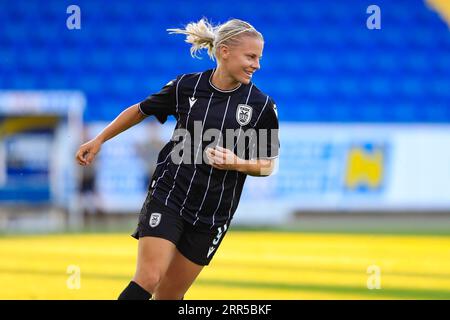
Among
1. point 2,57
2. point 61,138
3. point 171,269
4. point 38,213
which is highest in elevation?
point 2,57

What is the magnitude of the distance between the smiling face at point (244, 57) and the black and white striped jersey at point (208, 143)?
0.14m

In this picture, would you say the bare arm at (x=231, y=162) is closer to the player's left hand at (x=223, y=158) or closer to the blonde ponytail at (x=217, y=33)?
the player's left hand at (x=223, y=158)

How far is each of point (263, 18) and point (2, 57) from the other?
4.59 meters

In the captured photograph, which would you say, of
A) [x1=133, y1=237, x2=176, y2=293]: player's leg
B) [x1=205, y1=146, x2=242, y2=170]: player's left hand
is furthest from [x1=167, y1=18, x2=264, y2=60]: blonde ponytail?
[x1=133, y1=237, x2=176, y2=293]: player's leg

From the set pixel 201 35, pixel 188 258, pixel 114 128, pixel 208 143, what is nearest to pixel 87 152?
pixel 114 128

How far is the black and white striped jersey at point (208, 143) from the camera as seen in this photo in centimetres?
498

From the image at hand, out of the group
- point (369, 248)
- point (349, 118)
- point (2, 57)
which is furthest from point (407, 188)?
point (2, 57)

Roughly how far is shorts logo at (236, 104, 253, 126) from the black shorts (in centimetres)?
57

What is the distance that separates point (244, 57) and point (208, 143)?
476 mm

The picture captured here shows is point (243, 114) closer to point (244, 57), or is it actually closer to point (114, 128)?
point (244, 57)

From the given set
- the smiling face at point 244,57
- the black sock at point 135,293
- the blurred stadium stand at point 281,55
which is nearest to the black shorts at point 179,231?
the black sock at point 135,293

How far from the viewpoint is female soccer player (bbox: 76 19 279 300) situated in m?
4.94

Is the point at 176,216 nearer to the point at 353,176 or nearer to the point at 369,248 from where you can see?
the point at 369,248

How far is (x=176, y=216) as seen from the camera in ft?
16.2
